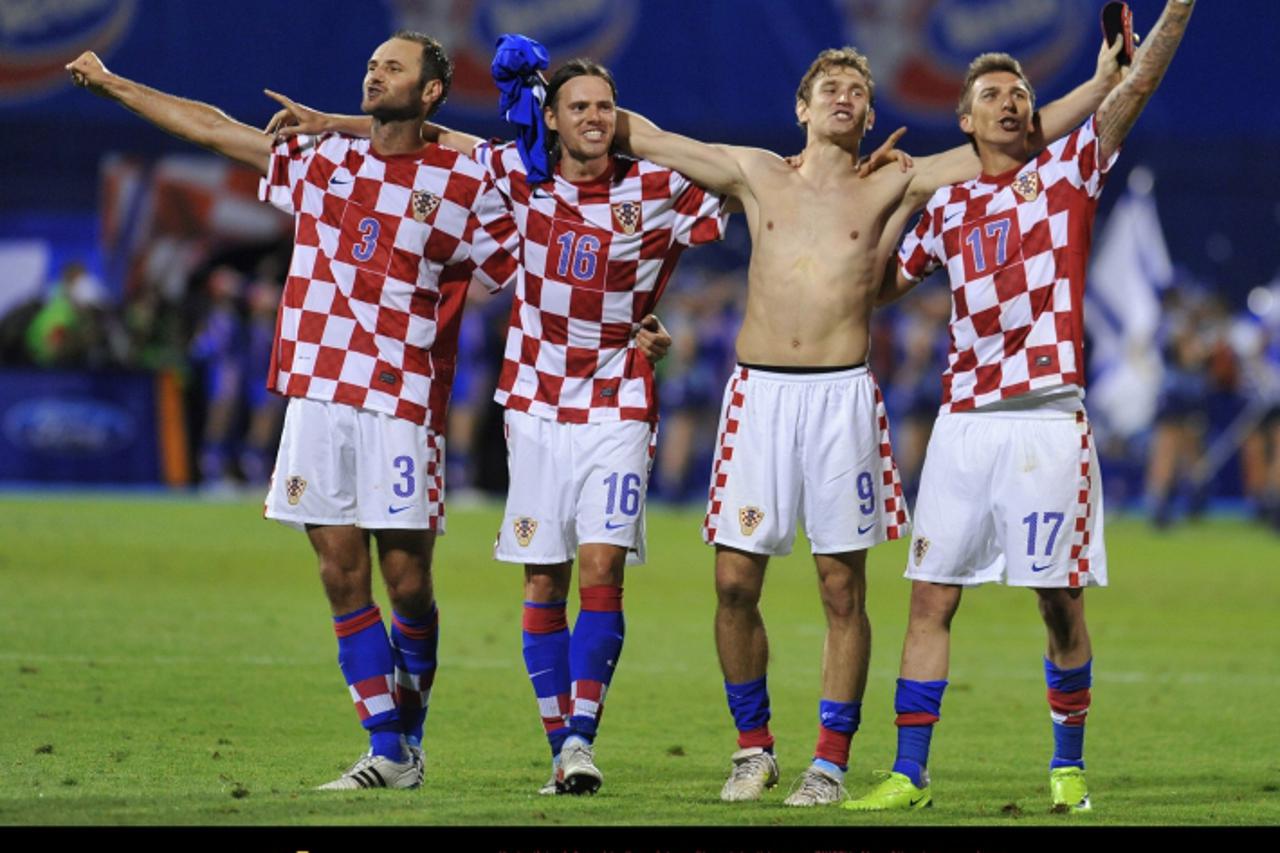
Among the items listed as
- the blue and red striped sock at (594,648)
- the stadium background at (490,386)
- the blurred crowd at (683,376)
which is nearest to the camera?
the blue and red striped sock at (594,648)

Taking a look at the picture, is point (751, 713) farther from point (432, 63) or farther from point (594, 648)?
point (432, 63)

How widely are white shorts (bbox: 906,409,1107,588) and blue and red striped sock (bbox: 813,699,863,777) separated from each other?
54 cm

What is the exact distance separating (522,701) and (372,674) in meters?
2.33

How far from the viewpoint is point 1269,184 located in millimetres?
26844

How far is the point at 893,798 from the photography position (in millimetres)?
7035

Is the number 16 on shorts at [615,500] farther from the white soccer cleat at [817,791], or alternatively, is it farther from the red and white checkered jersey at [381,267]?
the white soccer cleat at [817,791]

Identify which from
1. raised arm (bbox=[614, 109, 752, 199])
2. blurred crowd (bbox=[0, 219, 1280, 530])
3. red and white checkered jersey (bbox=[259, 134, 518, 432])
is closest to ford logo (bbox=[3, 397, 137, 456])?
blurred crowd (bbox=[0, 219, 1280, 530])

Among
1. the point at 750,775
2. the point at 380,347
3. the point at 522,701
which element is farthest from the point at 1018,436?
the point at 522,701

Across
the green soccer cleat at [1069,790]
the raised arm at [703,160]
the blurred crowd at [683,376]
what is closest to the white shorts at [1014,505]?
the green soccer cleat at [1069,790]

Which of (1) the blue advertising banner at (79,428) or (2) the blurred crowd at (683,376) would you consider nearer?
(1) the blue advertising banner at (79,428)

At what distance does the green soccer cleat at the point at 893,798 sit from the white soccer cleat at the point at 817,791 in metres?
0.05

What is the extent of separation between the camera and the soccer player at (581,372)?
24.6ft

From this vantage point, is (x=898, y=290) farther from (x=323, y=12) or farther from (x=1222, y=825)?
(x=323, y=12)

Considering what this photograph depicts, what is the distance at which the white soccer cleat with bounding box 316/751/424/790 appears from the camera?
285 inches
